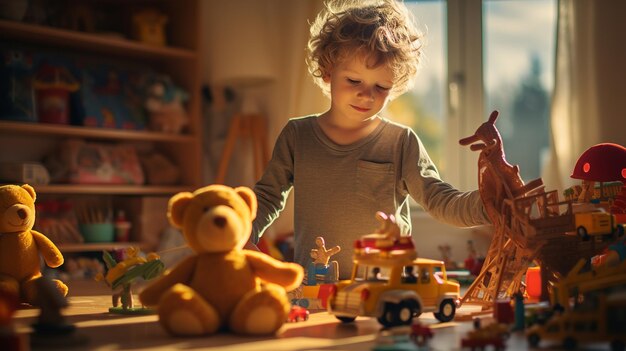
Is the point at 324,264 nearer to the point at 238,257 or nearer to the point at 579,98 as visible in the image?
the point at 238,257

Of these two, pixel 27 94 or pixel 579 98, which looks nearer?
pixel 579 98

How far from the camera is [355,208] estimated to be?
6.05 ft

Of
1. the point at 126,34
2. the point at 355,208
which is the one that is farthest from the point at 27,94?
the point at 355,208

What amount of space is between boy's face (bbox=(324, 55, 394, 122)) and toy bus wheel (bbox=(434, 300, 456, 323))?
54 cm

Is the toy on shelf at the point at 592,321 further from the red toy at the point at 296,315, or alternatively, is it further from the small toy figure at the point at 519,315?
the red toy at the point at 296,315

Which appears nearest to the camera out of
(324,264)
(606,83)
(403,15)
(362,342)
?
(362,342)

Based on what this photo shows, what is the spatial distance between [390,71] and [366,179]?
0.93ft

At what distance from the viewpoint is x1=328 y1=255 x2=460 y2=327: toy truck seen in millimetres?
1251

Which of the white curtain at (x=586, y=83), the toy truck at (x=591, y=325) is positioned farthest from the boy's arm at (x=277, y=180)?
the white curtain at (x=586, y=83)

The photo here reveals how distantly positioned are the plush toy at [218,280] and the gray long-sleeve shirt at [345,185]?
1.70 feet

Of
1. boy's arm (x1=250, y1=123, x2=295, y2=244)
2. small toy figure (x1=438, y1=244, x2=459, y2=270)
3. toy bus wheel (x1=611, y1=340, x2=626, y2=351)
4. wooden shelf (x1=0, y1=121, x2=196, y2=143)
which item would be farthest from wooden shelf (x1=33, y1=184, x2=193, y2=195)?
toy bus wheel (x1=611, y1=340, x2=626, y2=351)

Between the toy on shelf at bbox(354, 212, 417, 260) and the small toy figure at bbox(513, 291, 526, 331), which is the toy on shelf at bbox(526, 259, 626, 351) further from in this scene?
the toy on shelf at bbox(354, 212, 417, 260)

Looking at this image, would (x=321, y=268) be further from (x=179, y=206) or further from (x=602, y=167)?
(x=602, y=167)

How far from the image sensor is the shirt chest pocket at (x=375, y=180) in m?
1.83
